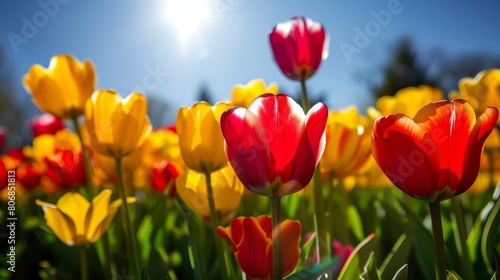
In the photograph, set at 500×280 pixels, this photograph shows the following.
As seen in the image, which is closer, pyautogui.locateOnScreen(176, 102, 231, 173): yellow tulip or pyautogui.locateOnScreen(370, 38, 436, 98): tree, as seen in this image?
pyautogui.locateOnScreen(176, 102, 231, 173): yellow tulip

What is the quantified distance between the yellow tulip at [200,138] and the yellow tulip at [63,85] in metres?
0.60

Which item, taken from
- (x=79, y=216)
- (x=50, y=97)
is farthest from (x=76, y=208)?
(x=50, y=97)

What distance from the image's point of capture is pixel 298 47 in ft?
3.40

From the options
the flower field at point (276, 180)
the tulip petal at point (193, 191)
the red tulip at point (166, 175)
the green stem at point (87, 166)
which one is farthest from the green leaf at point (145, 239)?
the tulip petal at point (193, 191)

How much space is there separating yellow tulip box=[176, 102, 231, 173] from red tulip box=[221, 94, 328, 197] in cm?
26

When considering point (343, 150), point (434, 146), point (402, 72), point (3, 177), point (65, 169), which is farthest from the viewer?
point (402, 72)

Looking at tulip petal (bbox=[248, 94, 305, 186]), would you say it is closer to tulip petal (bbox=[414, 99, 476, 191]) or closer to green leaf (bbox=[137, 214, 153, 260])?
tulip petal (bbox=[414, 99, 476, 191])

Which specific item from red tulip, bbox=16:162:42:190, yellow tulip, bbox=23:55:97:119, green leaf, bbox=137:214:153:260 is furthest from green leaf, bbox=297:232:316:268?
red tulip, bbox=16:162:42:190

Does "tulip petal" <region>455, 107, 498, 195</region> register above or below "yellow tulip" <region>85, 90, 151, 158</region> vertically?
below

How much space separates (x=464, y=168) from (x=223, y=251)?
48 cm

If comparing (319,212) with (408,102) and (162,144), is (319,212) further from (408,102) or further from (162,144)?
(162,144)

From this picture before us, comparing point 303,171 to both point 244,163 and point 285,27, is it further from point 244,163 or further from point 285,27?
point 285,27

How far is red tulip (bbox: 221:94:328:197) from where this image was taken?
578 millimetres

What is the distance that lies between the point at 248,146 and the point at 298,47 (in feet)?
1.67
